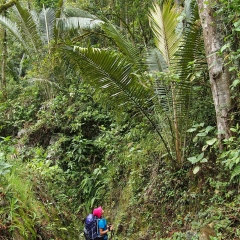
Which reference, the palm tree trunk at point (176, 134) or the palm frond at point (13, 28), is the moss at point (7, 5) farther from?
the palm tree trunk at point (176, 134)

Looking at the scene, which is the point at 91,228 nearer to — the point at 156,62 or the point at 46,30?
the point at 156,62

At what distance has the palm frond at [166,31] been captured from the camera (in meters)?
5.15

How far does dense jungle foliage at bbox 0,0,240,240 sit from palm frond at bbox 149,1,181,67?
2 cm

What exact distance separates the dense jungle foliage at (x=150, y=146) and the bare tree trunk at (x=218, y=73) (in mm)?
14

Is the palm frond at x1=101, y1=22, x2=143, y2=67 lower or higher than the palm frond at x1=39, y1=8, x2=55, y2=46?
lower

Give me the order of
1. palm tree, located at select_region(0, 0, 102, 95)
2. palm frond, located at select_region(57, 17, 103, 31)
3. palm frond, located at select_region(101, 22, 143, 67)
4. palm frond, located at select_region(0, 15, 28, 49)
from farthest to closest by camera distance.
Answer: palm frond, located at select_region(0, 15, 28, 49) < palm tree, located at select_region(0, 0, 102, 95) < palm frond, located at select_region(57, 17, 103, 31) < palm frond, located at select_region(101, 22, 143, 67)

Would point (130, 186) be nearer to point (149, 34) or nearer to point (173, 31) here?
point (173, 31)

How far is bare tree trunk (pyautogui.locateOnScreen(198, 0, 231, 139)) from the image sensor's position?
13.6 ft

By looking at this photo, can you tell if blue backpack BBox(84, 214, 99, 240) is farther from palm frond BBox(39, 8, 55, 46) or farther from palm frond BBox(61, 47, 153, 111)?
palm frond BBox(39, 8, 55, 46)

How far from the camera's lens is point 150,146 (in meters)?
6.31

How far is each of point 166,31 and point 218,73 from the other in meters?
1.52

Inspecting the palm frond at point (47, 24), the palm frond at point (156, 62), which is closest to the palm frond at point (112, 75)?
the palm frond at point (156, 62)

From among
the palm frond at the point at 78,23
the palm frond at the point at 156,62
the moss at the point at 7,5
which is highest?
the moss at the point at 7,5

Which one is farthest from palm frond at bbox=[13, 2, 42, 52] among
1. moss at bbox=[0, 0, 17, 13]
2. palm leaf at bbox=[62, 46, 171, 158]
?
palm leaf at bbox=[62, 46, 171, 158]
